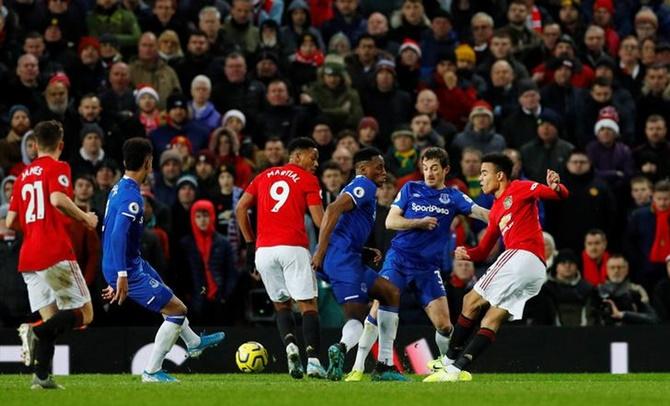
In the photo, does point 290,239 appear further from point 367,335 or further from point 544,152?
point 544,152

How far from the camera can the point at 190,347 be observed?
48.5 feet

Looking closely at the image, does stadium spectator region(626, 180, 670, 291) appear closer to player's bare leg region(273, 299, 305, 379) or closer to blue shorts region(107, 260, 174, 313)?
player's bare leg region(273, 299, 305, 379)

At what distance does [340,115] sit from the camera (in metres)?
22.0

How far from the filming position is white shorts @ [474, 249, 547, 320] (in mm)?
14070

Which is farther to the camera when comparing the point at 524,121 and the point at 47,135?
the point at 524,121

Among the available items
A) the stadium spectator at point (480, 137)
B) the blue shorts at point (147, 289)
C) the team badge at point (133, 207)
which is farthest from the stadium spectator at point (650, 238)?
the team badge at point (133, 207)

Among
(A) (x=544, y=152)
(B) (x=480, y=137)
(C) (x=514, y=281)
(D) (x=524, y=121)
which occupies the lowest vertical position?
(C) (x=514, y=281)

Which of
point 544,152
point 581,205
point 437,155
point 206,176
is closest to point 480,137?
point 544,152

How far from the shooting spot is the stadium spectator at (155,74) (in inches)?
858

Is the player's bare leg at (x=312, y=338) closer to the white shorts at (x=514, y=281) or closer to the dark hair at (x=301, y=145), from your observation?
the dark hair at (x=301, y=145)

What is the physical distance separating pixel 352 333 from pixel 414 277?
3.71 ft

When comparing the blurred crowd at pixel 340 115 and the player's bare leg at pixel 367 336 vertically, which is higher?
the blurred crowd at pixel 340 115

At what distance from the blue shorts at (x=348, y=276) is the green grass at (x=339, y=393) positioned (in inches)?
39.8

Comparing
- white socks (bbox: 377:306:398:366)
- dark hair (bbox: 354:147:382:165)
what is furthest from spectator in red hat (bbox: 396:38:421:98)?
white socks (bbox: 377:306:398:366)
